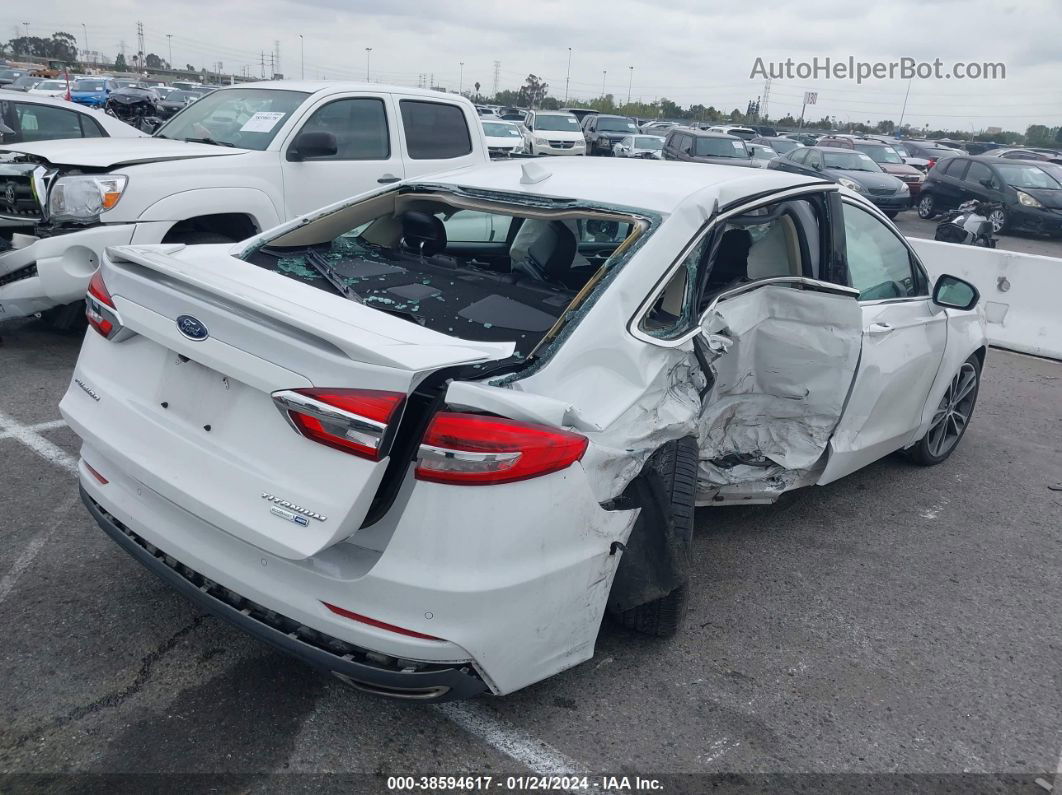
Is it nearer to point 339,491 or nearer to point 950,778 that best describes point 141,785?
point 339,491

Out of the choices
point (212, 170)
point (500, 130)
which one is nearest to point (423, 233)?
point (212, 170)

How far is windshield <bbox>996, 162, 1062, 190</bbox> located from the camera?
752 inches

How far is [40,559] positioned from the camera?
3410mm

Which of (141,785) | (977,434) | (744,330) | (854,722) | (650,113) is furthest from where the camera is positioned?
(650,113)

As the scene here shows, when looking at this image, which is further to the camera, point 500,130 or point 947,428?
point 500,130

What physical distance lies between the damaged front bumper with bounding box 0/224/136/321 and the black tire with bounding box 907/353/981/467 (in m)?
5.16

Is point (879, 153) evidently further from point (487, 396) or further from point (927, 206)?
point (487, 396)

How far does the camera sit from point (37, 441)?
452 cm

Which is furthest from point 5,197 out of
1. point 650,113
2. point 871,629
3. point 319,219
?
point 650,113

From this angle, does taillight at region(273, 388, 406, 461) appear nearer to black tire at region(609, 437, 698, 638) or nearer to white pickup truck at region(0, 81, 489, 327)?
black tire at region(609, 437, 698, 638)

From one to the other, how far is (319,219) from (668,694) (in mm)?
2383

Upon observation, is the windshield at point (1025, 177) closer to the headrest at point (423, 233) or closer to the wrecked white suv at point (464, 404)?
the wrecked white suv at point (464, 404)

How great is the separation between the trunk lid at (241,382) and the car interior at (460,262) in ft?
1.54

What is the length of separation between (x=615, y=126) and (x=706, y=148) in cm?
1007
